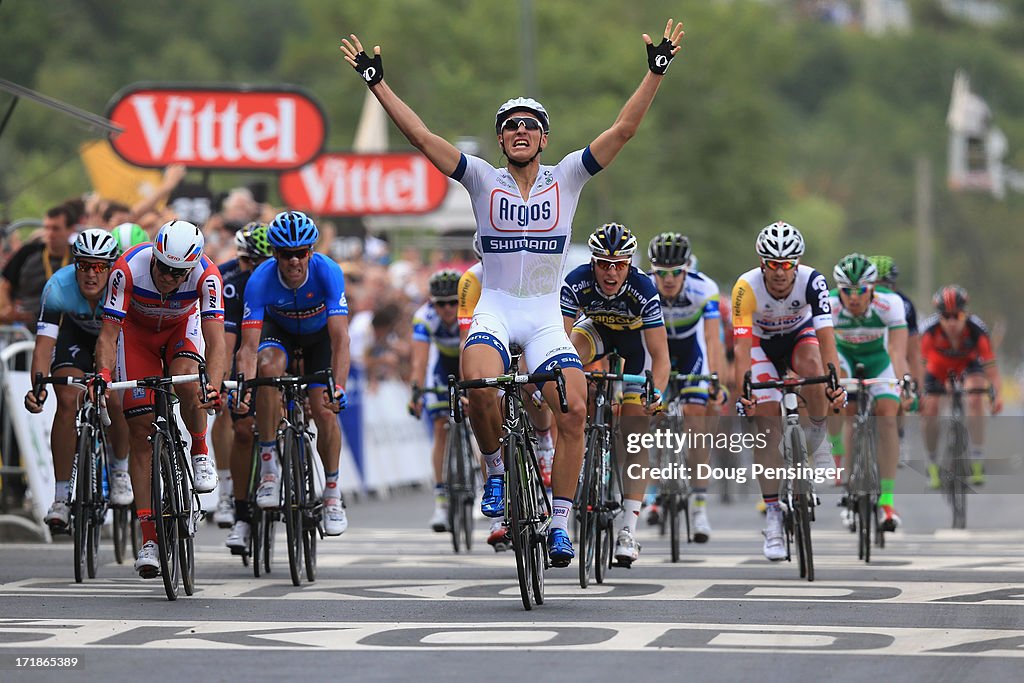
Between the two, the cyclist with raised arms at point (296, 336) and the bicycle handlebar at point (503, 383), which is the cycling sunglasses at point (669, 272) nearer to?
the cyclist with raised arms at point (296, 336)

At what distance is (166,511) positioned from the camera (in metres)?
11.5

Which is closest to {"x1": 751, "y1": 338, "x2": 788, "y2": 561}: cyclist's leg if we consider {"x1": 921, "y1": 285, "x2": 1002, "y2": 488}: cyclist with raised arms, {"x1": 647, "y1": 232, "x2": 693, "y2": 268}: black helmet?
{"x1": 647, "y1": 232, "x2": 693, "y2": 268}: black helmet

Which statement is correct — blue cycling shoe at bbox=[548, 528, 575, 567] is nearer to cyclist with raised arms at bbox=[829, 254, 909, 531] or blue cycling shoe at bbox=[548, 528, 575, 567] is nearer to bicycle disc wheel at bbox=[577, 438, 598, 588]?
bicycle disc wheel at bbox=[577, 438, 598, 588]

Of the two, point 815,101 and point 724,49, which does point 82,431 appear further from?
point 815,101

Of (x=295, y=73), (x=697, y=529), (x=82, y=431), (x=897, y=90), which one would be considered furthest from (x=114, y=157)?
(x=897, y=90)

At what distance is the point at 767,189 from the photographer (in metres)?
79.6

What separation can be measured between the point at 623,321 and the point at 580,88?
2445 inches

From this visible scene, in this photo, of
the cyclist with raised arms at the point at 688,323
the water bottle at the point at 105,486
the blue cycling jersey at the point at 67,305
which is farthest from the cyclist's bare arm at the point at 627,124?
the cyclist with raised arms at the point at 688,323

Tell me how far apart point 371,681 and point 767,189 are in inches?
2849

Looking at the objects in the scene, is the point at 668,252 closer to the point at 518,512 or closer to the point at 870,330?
the point at 870,330

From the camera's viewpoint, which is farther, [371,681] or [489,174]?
[489,174]

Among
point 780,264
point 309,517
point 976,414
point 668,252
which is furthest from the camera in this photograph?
point 976,414

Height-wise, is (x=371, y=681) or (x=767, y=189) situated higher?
(x=767, y=189)

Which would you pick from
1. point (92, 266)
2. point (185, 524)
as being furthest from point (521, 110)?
point (92, 266)
